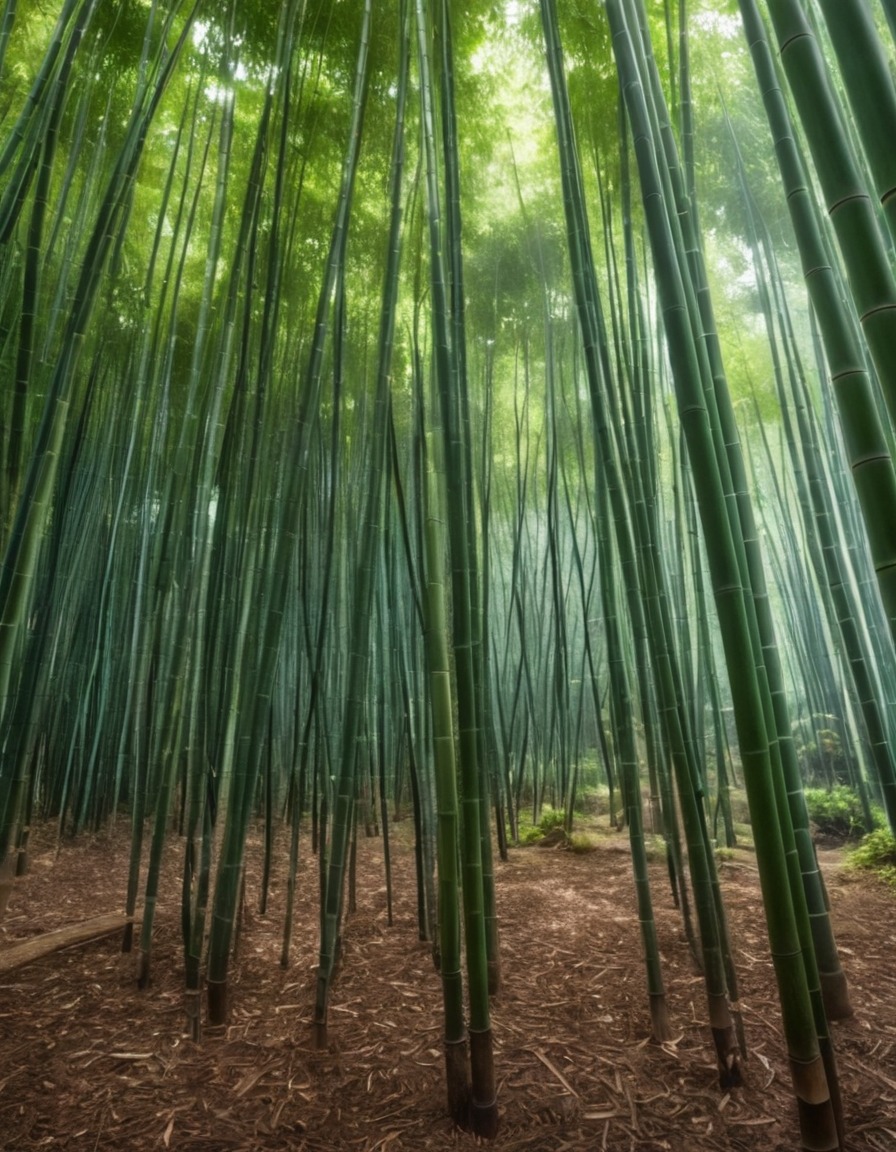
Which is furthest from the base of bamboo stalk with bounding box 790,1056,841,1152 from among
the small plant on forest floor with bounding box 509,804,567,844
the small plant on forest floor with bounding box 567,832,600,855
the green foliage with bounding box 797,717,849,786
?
the green foliage with bounding box 797,717,849,786

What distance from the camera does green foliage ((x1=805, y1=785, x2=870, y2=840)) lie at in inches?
174

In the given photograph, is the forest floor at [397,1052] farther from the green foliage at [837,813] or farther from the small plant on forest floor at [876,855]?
the green foliage at [837,813]

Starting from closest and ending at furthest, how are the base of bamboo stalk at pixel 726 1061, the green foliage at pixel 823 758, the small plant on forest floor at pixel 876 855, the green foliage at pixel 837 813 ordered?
the base of bamboo stalk at pixel 726 1061, the small plant on forest floor at pixel 876 855, the green foliage at pixel 837 813, the green foliage at pixel 823 758

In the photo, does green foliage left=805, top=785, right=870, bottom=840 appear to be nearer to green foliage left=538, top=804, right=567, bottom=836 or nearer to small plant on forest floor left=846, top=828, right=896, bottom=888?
small plant on forest floor left=846, top=828, right=896, bottom=888

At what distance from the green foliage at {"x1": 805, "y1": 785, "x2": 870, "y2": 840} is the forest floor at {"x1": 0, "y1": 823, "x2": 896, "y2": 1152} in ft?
8.00

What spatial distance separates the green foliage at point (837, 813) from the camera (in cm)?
443

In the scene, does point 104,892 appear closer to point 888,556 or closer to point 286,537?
point 286,537

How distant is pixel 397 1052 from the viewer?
4.82 ft

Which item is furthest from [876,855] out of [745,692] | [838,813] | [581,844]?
[745,692]

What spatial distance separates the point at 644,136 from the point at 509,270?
381cm

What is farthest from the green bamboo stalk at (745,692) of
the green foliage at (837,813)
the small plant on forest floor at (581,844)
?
the green foliage at (837,813)

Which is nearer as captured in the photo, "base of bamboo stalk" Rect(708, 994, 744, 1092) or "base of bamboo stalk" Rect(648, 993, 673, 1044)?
"base of bamboo stalk" Rect(708, 994, 744, 1092)

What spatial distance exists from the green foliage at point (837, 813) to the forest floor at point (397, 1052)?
8.00 ft

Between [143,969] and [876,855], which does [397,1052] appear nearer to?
[143,969]
